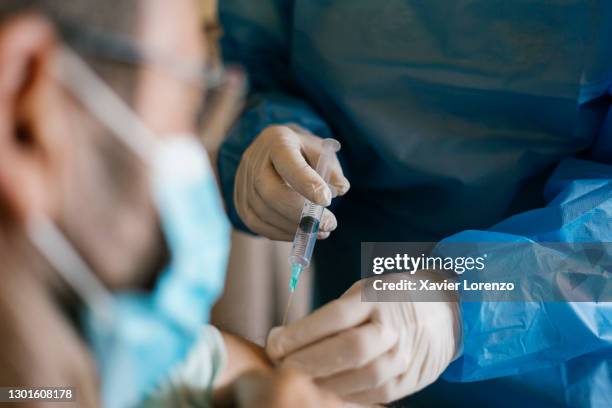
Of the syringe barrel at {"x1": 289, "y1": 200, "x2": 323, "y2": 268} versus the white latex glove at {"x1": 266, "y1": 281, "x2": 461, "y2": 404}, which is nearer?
the white latex glove at {"x1": 266, "y1": 281, "x2": 461, "y2": 404}

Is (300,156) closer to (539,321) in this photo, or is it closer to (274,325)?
(274,325)

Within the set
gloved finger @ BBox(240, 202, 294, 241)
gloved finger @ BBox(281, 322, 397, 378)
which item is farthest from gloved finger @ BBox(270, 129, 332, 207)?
gloved finger @ BBox(281, 322, 397, 378)

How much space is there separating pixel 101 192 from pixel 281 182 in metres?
0.57

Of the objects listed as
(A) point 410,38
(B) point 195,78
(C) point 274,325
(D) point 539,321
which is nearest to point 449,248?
(D) point 539,321

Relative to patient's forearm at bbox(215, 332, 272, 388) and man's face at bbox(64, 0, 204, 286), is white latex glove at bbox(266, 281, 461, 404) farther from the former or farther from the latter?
man's face at bbox(64, 0, 204, 286)

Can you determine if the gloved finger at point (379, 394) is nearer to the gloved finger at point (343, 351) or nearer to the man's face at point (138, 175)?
the gloved finger at point (343, 351)

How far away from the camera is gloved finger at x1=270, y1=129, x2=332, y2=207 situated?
931mm

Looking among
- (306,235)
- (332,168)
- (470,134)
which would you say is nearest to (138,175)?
(306,235)

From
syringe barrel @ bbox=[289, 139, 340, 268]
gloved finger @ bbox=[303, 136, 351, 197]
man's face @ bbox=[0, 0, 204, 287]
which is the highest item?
gloved finger @ bbox=[303, 136, 351, 197]

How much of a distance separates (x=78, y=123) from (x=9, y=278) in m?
0.14

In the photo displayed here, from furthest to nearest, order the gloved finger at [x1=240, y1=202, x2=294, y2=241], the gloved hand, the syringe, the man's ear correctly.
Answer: the gloved finger at [x1=240, y1=202, x2=294, y2=241] < the gloved hand < the syringe < the man's ear

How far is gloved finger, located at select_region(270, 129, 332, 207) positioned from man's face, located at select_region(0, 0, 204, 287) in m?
0.41

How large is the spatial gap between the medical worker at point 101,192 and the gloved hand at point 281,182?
393mm

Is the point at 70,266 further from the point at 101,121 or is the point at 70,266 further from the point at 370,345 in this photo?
the point at 370,345
